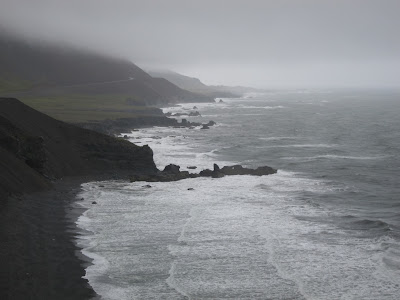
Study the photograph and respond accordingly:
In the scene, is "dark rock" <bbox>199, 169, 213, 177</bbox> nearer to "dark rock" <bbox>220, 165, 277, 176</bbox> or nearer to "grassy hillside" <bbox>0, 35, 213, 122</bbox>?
"dark rock" <bbox>220, 165, 277, 176</bbox>

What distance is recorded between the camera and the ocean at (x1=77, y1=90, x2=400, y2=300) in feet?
93.6

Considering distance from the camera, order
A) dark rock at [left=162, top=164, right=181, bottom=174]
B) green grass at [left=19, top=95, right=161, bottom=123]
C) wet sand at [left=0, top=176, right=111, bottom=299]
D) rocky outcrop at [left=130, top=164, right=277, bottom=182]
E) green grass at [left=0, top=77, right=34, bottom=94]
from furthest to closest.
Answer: green grass at [left=0, top=77, right=34, bottom=94]
green grass at [left=19, top=95, right=161, bottom=123]
dark rock at [left=162, top=164, right=181, bottom=174]
rocky outcrop at [left=130, top=164, right=277, bottom=182]
wet sand at [left=0, top=176, right=111, bottom=299]

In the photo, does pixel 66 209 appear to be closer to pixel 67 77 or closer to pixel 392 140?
pixel 392 140

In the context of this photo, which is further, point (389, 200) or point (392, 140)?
point (392, 140)

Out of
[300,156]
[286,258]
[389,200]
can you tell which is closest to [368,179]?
[389,200]

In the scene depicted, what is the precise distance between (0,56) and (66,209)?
158m

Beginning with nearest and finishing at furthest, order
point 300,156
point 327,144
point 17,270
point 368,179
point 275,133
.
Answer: point 17,270 → point 368,179 → point 300,156 → point 327,144 → point 275,133

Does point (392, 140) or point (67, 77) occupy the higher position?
point (67, 77)

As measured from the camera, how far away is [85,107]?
13650cm

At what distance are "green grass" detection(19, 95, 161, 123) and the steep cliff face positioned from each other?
1490 inches

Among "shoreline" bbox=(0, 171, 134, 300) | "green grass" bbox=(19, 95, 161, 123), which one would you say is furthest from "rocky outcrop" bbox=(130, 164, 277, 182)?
"green grass" bbox=(19, 95, 161, 123)

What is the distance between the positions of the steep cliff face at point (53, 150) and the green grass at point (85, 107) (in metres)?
37.8

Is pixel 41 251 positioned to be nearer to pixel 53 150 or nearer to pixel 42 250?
pixel 42 250

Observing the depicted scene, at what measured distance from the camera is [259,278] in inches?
1164
